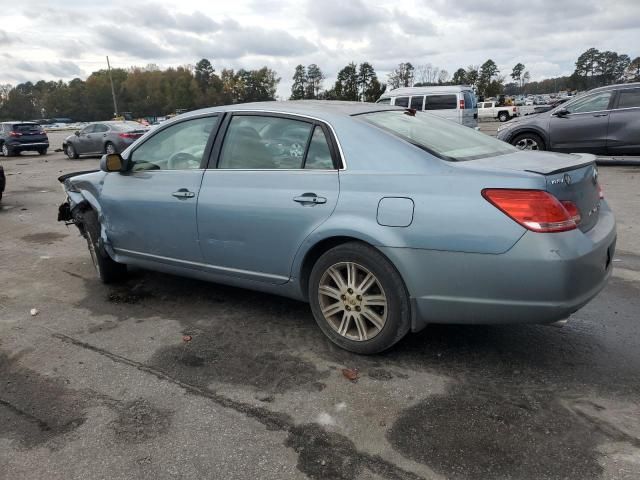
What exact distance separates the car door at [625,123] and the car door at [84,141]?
17724 millimetres

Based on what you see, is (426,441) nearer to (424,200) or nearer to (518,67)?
(424,200)

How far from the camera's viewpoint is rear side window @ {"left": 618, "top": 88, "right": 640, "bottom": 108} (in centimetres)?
1091

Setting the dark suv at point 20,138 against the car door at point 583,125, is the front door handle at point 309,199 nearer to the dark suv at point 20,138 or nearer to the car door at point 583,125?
the car door at point 583,125

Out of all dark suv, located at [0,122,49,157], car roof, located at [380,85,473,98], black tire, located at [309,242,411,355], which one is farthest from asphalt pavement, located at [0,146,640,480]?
dark suv, located at [0,122,49,157]

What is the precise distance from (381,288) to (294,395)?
2.65 feet

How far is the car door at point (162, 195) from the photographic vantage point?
13.5 ft

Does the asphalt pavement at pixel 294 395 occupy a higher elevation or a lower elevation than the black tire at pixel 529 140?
lower

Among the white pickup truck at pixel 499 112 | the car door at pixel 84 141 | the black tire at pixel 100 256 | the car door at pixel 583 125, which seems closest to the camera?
the black tire at pixel 100 256

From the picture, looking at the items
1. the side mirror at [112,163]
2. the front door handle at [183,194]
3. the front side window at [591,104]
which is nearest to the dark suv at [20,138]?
the front side window at [591,104]

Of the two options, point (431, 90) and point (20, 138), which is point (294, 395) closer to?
point (431, 90)

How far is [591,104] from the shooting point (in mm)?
11289

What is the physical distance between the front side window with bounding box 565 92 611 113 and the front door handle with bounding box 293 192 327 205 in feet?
32.6

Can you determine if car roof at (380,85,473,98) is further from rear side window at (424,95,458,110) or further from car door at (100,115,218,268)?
car door at (100,115,218,268)

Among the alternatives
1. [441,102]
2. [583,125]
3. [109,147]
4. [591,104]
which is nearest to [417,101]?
[441,102]
